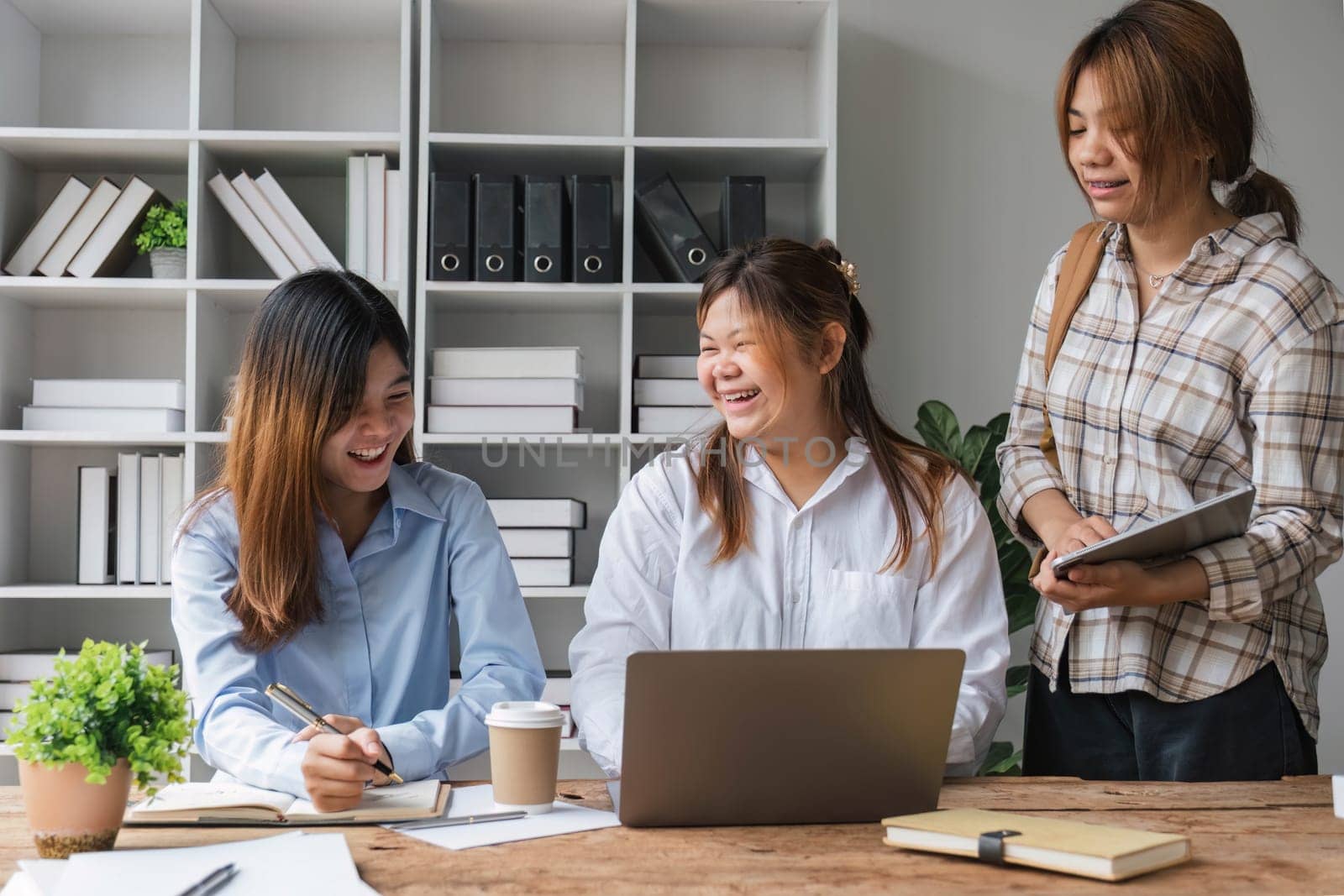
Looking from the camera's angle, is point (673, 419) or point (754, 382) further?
point (673, 419)

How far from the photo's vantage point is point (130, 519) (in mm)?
A: 2723

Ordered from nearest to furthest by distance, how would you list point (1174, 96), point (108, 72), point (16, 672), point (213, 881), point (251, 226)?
1. point (213, 881)
2. point (1174, 96)
3. point (16, 672)
4. point (251, 226)
5. point (108, 72)

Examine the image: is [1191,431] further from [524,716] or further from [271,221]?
[271,221]

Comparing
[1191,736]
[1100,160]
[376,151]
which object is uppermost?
[376,151]

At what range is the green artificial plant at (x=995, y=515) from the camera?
2637 millimetres

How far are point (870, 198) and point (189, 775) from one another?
2.12m

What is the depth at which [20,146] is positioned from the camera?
2.74 m

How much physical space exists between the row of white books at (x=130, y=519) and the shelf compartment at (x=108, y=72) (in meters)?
0.90

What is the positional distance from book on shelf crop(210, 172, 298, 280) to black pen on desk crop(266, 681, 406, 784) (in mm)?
1730

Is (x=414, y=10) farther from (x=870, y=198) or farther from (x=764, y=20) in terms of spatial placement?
(x=870, y=198)

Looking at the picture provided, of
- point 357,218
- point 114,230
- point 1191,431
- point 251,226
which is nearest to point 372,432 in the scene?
point 1191,431

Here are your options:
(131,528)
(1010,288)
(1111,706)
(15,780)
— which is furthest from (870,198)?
(15,780)

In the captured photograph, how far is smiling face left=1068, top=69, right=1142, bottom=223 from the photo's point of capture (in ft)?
5.16

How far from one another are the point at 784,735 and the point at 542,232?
182cm
